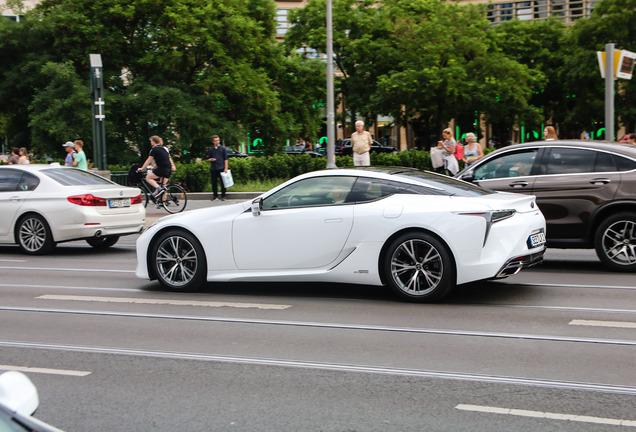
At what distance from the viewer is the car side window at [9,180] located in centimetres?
1363

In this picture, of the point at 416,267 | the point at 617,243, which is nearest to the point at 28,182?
the point at 416,267

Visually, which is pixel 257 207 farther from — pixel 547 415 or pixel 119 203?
pixel 119 203

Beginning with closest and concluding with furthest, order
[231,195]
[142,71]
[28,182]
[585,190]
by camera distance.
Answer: [585,190] → [28,182] → [231,195] → [142,71]

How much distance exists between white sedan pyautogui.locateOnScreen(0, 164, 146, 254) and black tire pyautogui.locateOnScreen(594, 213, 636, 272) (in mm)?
7630

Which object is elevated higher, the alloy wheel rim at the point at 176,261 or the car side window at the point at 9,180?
the car side window at the point at 9,180

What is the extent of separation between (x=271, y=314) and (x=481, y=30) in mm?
41620

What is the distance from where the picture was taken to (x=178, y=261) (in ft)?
30.5

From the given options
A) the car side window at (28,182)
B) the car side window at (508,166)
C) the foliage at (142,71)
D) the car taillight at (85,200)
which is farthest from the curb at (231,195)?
the car side window at (508,166)

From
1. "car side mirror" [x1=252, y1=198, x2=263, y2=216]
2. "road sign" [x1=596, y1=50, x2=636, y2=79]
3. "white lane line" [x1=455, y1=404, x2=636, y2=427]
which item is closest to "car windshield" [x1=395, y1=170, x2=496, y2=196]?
"car side mirror" [x1=252, y1=198, x2=263, y2=216]

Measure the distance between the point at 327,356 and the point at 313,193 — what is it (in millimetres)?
2989

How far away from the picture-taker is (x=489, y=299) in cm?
841

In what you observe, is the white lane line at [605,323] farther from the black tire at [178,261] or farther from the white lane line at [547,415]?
the black tire at [178,261]

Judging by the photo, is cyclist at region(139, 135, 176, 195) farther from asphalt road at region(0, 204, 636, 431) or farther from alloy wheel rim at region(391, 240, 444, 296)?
alloy wheel rim at region(391, 240, 444, 296)

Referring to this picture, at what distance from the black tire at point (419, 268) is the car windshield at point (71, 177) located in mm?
7344
